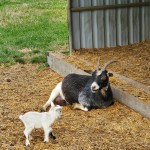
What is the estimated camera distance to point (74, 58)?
13109 mm

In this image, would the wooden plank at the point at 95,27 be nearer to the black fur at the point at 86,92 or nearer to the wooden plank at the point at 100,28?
the wooden plank at the point at 100,28

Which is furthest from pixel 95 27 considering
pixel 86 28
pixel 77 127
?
pixel 77 127

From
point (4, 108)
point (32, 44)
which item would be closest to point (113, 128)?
point (4, 108)

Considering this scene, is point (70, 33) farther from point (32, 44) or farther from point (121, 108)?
point (121, 108)

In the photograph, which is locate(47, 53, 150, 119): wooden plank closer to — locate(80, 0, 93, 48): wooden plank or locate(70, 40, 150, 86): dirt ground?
locate(70, 40, 150, 86): dirt ground

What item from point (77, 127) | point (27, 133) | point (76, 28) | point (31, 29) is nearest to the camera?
point (27, 133)

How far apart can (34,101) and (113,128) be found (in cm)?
243

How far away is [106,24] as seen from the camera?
14.3 metres

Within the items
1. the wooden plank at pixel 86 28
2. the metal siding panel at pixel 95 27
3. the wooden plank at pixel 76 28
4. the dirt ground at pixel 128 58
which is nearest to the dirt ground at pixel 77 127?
the dirt ground at pixel 128 58

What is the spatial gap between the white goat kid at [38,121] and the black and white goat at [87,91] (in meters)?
1.54

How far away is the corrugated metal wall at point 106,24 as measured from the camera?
13992 millimetres

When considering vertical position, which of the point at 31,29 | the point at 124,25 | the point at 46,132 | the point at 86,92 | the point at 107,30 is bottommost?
the point at 46,132

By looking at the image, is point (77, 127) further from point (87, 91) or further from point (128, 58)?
point (128, 58)

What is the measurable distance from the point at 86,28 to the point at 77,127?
5.92 meters
